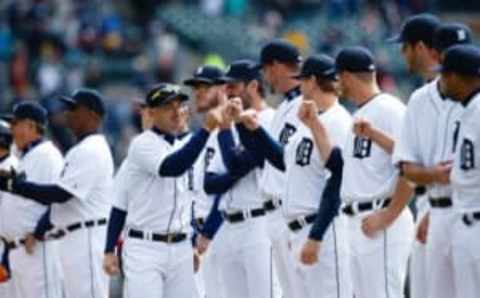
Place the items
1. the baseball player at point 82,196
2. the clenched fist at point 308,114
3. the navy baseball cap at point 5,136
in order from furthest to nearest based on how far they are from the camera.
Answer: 1. the navy baseball cap at point 5,136
2. the baseball player at point 82,196
3. the clenched fist at point 308,114

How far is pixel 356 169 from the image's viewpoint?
Answer: 11.4 meters

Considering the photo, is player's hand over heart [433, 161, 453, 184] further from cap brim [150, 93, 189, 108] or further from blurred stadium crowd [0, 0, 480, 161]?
blurred stadium crowd [0, 0, 480, 161]

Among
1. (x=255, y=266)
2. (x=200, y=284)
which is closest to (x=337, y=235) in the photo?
(x=255, y=266)

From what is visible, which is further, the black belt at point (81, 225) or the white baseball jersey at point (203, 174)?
the black belt at point (81, 225)

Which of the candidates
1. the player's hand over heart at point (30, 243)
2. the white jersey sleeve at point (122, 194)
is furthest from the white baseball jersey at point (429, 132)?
the player's hand over heart at point (30, 243)

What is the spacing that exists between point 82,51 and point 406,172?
17.5m

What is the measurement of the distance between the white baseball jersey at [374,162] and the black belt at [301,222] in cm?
36

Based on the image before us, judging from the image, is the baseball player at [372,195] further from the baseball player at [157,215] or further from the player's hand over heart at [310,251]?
the baseball player at [157,215]

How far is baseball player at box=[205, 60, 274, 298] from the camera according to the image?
1266 cm

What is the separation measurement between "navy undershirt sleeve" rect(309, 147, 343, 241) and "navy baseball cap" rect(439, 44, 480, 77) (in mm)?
1496

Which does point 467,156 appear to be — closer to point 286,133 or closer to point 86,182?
point 286,133

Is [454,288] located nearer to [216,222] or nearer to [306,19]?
[216,222]

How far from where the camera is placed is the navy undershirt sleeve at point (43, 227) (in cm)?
1352

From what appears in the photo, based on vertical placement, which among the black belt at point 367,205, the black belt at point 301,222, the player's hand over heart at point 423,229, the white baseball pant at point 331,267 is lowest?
the white baseball pant at point 331,267
